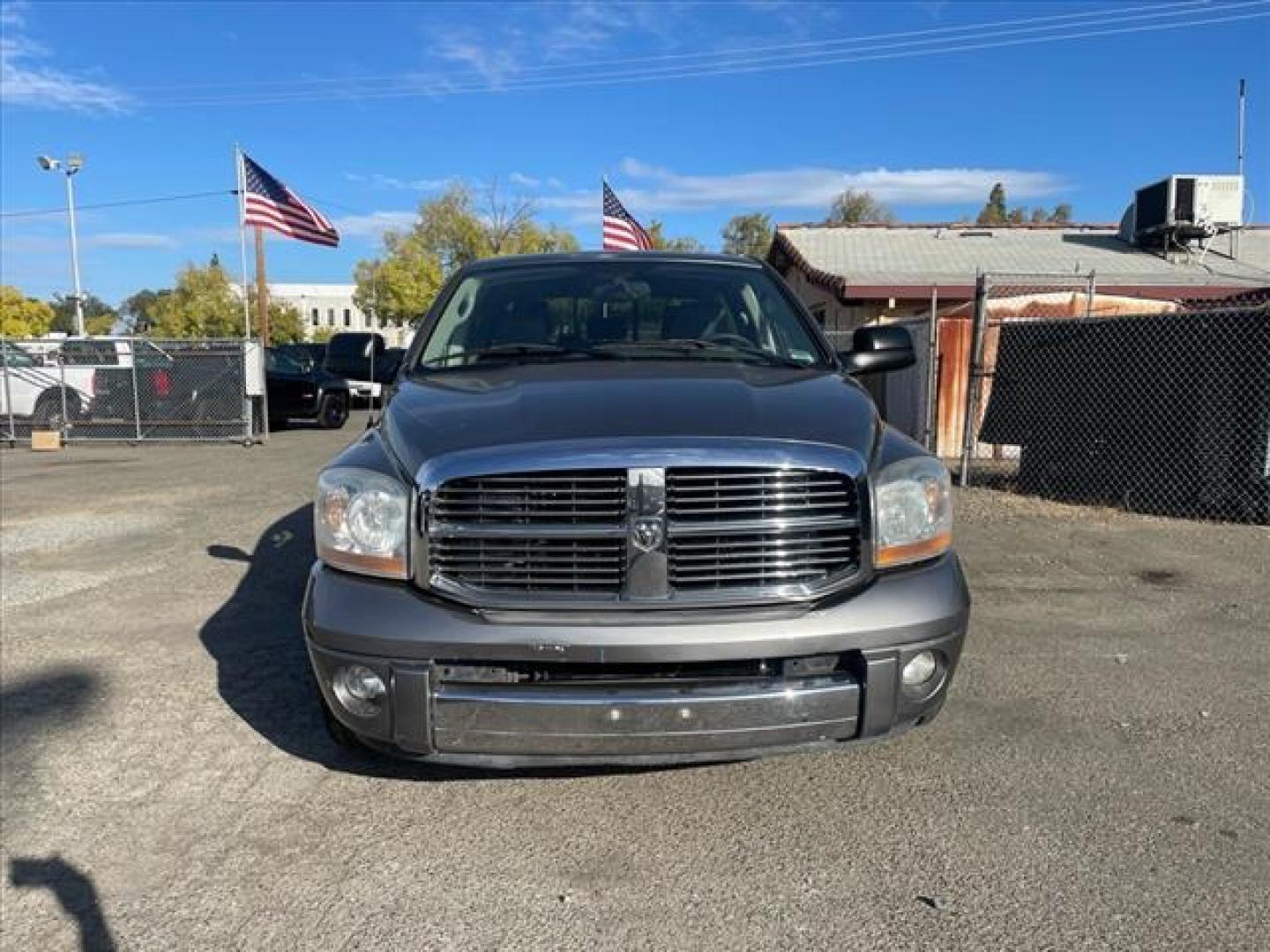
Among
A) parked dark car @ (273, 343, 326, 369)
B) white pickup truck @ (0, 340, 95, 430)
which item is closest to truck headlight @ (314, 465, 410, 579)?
white pickup truck @ (0, 340, 95, 430)

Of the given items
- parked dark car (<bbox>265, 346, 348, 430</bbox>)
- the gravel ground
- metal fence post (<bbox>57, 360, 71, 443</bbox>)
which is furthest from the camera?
parked dark car (<bbox>265, 346, 348, 430</bbox>)

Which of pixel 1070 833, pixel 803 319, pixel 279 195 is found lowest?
pixel 1070 833

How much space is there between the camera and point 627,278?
4.43 meters

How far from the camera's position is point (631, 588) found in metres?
2.76

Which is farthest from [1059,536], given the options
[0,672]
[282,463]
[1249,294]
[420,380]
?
[1249,294]

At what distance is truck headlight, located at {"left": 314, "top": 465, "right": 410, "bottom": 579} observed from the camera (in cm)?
284

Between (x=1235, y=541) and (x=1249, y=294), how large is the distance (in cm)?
1129

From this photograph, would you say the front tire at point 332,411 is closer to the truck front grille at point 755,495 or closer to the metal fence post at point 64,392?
the metal fence post at point 64,392

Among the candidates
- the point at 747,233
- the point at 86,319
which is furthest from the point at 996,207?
the point at 86,319

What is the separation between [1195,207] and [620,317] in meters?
21.7

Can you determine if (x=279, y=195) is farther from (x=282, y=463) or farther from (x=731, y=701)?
(x=731, y=701)

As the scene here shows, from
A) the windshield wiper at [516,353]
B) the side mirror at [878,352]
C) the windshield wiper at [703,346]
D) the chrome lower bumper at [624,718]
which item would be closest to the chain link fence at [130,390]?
the windshield wiper at [516,353]

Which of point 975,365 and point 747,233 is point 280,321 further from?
point 975,365

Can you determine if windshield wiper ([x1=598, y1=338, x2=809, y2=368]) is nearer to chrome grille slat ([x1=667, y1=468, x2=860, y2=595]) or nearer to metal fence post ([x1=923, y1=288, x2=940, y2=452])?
chrome grille slat ([x1=667, y1=468, x2=860, y2=595])
